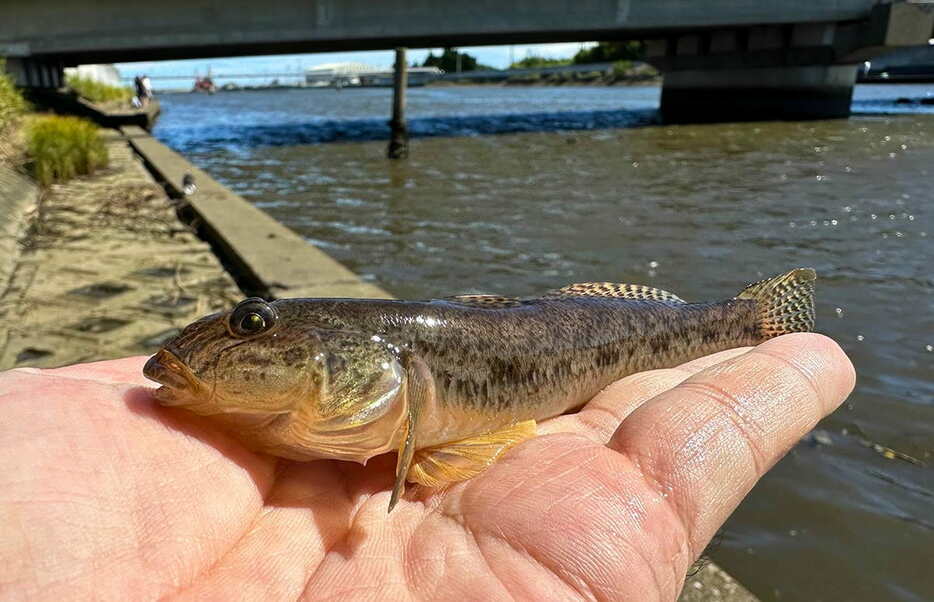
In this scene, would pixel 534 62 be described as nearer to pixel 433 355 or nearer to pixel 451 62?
pixel 451 62

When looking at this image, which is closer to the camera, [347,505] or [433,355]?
[347,505]

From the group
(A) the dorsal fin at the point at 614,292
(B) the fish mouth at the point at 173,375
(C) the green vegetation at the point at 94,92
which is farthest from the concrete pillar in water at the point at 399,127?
(C) the green vegetation at the point at 94,92

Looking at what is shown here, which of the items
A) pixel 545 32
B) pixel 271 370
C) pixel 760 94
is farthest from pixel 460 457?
pixel 760 94

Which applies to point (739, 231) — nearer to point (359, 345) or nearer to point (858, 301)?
point (858, 301)

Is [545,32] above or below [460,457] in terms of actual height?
above

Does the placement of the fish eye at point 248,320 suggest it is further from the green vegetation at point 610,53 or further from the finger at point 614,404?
the green vegetation at point 610,53

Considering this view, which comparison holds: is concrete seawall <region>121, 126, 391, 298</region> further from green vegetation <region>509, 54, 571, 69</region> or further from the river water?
green vegetation <region>509, 54, 571, 69</region>

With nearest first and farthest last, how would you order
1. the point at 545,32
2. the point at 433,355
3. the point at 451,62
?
the point at 433,355, the point at 545,32, the point at 451,62
